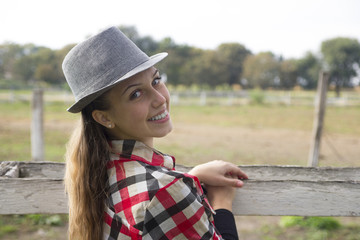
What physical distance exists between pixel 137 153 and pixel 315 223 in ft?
9.77

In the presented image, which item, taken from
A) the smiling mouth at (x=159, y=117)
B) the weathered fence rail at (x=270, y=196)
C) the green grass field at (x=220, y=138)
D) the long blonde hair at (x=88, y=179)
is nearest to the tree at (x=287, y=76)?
the green grass field at (x=220, y=138)

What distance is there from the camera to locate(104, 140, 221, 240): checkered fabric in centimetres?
95

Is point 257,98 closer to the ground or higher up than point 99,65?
closer to the ground

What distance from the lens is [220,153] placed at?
7160mm

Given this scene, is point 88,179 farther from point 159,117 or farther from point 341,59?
point 341,59

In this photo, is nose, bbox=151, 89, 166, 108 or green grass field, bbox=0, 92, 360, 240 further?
green grass field, bbox=0, 92, 360, 240

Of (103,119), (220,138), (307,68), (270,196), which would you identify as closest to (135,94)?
(103,119)

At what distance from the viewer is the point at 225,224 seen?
1.12 metres

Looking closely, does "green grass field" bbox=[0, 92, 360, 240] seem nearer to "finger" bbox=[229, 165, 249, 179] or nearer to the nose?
the nose

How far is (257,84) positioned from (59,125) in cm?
3497

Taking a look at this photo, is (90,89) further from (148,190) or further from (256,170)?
(256,170)

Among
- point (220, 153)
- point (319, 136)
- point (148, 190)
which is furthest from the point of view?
point (220, 153)

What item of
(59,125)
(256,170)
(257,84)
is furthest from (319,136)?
(257,84)

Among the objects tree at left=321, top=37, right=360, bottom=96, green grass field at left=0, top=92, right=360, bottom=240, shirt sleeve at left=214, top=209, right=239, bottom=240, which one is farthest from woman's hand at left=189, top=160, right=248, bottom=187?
tree at left=321, top=37, right=360, bottom=96
